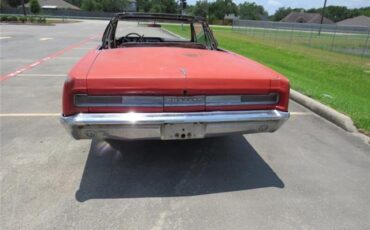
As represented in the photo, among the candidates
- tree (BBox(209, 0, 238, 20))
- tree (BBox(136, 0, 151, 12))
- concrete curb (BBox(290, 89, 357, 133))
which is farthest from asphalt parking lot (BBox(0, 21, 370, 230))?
tree (BBox(209, 0, 238, 20))

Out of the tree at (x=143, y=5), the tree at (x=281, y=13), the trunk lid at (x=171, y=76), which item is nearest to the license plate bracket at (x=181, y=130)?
the trunk lid at (x=171, y=76)

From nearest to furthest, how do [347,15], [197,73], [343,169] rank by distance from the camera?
[197,73], [343,169], [347,15]

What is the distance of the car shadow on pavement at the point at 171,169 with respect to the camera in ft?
11.1

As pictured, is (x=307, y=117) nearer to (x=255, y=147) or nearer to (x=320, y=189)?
(x=255, y=147)

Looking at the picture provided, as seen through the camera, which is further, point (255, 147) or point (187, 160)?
point (255, 147)

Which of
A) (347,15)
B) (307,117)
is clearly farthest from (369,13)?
(307,117)

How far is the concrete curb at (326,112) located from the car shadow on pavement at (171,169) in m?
1.89

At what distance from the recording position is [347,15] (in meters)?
110

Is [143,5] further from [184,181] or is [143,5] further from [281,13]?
[184,181]

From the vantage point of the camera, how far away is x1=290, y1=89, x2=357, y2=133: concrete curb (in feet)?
17.9

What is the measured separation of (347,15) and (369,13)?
775cm

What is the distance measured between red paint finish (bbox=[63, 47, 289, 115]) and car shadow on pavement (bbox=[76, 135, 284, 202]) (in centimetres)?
77

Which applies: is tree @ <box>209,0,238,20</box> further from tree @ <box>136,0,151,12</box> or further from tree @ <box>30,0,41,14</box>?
tree @ <box>30,0,41,14</box>

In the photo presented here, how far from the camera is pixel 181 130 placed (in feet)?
10.6
